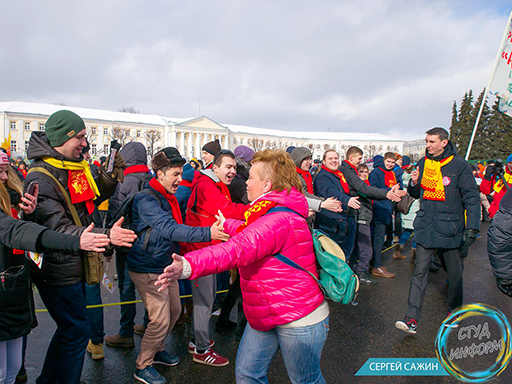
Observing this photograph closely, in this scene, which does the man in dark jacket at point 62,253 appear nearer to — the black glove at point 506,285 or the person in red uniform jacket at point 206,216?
the person in red uniform jacket at point 206,216

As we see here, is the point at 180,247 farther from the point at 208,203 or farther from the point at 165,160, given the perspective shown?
the point at 165,160

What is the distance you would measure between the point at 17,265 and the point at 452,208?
166 inches

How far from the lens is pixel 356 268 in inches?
239

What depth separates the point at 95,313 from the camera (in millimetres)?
3377

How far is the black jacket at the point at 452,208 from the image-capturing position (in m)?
3.81

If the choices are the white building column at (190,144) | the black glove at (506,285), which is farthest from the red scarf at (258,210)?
the white building column at (190,144)

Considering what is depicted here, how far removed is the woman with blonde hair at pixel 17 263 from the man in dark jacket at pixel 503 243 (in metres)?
2.93

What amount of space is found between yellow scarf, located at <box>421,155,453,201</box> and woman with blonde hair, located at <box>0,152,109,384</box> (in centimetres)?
361

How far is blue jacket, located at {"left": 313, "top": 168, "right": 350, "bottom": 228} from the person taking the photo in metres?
5.07

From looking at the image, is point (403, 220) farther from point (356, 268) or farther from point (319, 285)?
point (319, 285)

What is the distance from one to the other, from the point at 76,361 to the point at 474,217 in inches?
161

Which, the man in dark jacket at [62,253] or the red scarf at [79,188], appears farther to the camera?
the red scarf at [79,188]

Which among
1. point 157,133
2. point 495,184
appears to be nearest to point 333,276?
point 495,184

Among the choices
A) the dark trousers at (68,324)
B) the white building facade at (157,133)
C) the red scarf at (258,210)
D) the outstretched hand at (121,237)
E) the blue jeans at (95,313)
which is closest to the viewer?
the red scarf at (258,210)
